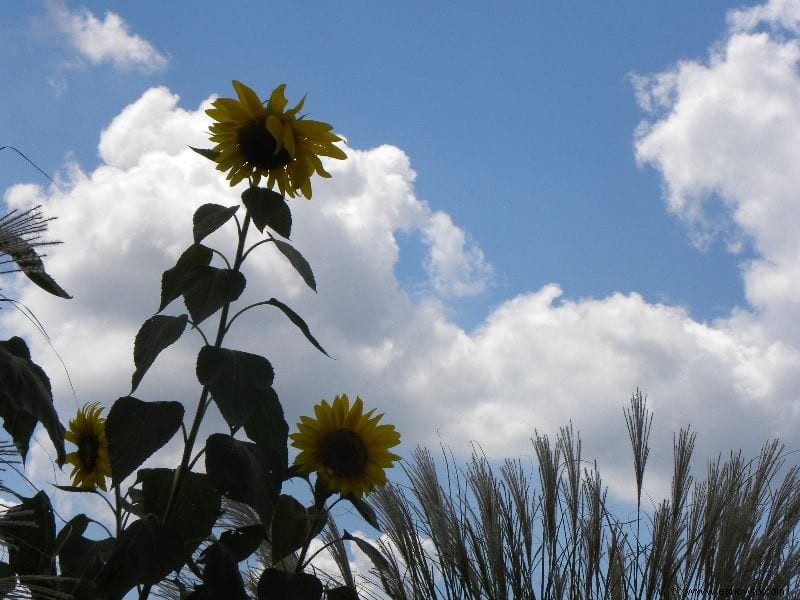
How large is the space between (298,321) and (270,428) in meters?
0.17

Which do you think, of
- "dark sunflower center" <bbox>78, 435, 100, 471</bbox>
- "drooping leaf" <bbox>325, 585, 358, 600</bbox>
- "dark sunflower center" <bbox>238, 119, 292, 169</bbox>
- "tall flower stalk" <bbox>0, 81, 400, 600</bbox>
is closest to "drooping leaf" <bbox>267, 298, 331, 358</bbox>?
"tall flower stalk" <bbox>0, 81, 400, 600</bbox>

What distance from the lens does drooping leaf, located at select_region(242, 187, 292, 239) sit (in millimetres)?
1353

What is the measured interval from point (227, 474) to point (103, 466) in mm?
536

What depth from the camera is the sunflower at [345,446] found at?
1.57 metres

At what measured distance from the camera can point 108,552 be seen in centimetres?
142

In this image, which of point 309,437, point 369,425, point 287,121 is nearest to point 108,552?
point 309,437

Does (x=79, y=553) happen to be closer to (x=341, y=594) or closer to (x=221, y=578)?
(x=221, y=578)

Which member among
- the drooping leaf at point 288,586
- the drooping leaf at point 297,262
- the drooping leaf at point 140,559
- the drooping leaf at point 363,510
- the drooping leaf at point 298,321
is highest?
the drooping leaf at point 297,262

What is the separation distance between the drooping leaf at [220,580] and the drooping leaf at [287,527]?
0.27 ft

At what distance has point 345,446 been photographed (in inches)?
62.7

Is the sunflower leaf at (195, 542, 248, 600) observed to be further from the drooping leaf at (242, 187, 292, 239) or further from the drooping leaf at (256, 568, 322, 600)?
the drooping leaf at (242, 187, 292, 239)

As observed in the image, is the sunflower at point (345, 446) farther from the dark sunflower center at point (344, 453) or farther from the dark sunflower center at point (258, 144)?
the dark sunflower center at point (258, 144)

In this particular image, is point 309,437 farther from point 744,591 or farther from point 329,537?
point 744,591

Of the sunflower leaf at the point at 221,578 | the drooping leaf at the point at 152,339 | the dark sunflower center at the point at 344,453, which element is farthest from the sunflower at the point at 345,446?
the drooping leaf at the point at 152,339
